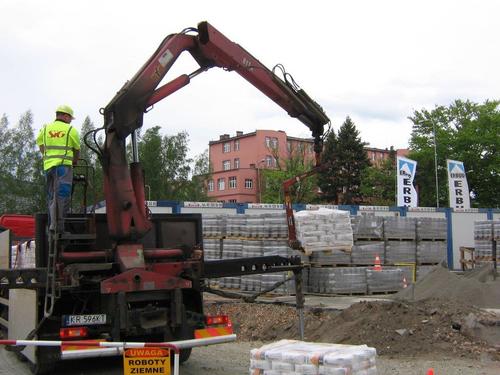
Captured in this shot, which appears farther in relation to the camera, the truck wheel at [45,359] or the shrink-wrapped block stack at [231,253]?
the shrink-wrapped block stack at [231,253]

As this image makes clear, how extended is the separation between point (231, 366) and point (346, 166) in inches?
1995

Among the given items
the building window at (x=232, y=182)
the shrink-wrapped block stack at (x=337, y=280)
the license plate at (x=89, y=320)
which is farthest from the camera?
the building window at (x=232, y=182)

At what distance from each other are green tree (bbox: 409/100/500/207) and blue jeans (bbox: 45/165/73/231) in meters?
44.3

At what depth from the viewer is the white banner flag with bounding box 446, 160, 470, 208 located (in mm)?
31062

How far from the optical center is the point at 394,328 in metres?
10.1

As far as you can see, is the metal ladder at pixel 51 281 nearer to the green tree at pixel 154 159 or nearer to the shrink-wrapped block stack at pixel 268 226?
the shrink-wrapped block stack at pixel 268 226

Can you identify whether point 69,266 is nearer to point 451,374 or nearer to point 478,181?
→ point 451,374

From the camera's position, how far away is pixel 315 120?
8.94 metres

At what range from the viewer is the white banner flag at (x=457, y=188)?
31.1 m

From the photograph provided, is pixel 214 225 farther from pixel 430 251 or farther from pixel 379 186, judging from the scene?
pixel 379 186

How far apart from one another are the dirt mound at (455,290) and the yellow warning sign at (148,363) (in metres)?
8.75

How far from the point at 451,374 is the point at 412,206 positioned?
74.9 feet

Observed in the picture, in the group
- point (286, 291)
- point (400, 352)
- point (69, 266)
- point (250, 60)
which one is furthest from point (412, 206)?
point (69, 266)

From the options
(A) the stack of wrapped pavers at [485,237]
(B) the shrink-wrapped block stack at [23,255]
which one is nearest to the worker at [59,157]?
(B) the shrink-wrapped block stack at [23,255]
